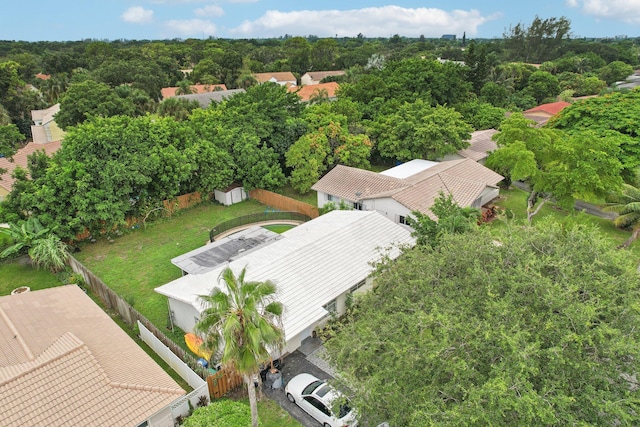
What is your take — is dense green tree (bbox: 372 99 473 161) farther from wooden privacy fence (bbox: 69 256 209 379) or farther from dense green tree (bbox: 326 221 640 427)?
wooden privacy fence (bbox: 69 256 209 379)

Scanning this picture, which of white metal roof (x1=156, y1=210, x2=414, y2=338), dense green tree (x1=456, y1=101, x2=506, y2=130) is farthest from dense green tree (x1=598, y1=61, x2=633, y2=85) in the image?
white metal roof (x1=156, y1=210, x2=414, y2=338)

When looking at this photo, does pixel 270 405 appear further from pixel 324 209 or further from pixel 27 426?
pixel 324 209

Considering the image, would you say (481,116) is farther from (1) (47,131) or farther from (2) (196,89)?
(1) (47,131)

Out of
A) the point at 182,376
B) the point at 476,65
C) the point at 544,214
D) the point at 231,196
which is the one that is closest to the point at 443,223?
the point at 182,376

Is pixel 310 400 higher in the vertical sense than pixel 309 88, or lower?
lower

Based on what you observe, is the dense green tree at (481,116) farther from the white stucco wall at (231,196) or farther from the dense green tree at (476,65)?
the white stucco wall at (231,196)

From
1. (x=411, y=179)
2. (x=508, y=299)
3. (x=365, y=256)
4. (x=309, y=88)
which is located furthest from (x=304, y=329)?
(x=309, y=88)
